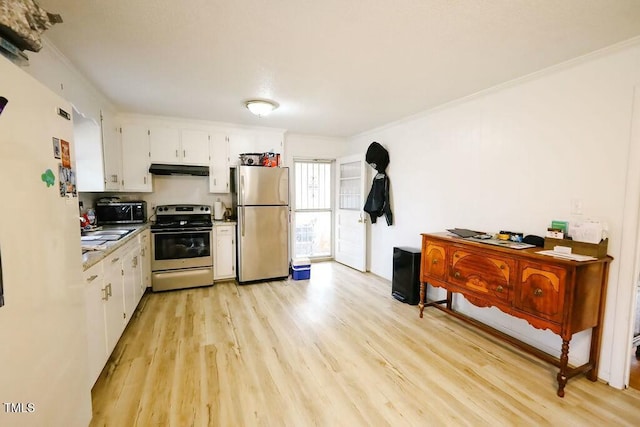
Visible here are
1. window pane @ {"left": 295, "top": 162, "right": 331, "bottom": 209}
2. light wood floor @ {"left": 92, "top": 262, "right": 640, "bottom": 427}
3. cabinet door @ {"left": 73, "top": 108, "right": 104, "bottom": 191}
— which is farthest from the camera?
window pane @ {"left": 295, "top": 162, "right": 331, "bottom": 209}

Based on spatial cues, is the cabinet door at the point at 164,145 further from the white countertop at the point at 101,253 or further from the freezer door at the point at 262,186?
the white countertop at the point at 101,253

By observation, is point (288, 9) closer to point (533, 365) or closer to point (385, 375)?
point (385, 375)

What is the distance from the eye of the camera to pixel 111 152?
3.35 metres

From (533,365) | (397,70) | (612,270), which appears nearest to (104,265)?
(397,70)

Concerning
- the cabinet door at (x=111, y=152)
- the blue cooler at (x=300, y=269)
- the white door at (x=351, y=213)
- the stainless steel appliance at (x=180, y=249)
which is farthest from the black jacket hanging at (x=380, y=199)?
the cabinet door at (x=111, y=152)

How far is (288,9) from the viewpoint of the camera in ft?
5.16

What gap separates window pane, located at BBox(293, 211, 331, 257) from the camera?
536 centimetres

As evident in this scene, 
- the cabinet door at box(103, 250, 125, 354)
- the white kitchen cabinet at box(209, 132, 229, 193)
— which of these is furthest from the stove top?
the cabinet door at box(103, 250, 125, 354)

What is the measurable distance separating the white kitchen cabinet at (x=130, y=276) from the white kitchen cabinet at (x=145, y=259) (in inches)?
6.2

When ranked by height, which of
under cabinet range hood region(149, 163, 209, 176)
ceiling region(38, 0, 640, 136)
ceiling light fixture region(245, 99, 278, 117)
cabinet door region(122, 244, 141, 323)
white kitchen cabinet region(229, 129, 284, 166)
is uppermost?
ceiling region(38, 0, 640, 136)

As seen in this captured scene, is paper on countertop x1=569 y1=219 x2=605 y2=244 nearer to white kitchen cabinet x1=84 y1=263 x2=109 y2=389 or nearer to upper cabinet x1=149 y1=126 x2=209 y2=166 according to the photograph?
white kitchen cabinet x1=84 y1=263 x2=109 y2=389

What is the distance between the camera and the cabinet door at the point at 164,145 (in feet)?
12.6

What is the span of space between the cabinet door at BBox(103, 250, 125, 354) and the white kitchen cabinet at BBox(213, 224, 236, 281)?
161 cm

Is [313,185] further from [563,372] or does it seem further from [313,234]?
[563,372]
